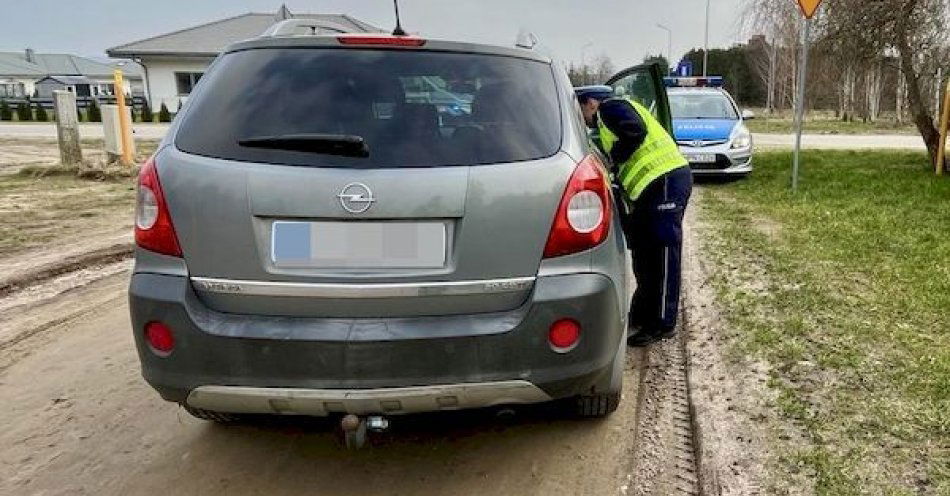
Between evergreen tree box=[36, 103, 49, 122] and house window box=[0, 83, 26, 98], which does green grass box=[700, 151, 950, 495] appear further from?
house window box=[0, 83, 26, 98]

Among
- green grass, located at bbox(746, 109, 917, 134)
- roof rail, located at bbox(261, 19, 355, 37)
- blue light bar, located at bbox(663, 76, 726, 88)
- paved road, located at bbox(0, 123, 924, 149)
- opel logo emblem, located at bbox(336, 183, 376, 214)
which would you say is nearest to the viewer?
opel logo emblem, located at bbox(336, 183, 376, 214)

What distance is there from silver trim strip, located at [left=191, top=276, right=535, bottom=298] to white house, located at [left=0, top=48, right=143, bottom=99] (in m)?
71.2

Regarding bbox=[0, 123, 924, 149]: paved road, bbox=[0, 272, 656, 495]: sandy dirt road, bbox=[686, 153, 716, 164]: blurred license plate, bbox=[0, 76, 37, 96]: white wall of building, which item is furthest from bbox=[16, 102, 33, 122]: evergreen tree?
bbox=[0, 76, 37, 96]: white wall of building

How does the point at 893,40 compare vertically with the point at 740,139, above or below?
above

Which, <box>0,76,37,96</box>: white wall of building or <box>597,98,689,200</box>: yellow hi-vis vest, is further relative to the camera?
<box>0,76,37,96</box>: white wall of building

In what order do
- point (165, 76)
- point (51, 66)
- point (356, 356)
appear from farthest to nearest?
point (51, 66), point (165, 76), point (356, 356)

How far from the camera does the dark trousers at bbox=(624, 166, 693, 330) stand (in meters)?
3.94

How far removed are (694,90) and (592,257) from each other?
11528 millimetres

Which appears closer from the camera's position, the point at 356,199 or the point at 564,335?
the point at 356,199

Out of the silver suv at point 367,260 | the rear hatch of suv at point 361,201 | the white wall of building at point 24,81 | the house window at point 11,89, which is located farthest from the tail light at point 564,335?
the white wall of building at point 24,81

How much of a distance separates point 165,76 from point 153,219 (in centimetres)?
3986

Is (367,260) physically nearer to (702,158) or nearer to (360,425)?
(360,425)

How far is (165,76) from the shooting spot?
38062mm

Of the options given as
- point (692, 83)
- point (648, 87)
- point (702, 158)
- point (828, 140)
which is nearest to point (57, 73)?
→ point (828, 140)
